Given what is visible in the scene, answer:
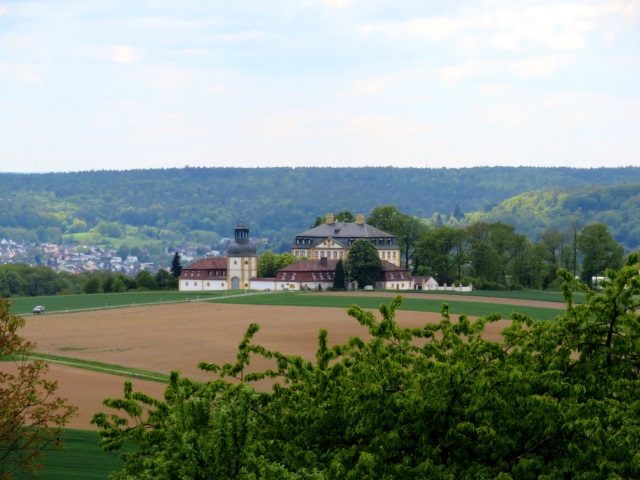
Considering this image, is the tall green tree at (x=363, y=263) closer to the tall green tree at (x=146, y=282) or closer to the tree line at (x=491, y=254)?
the tree line at (x=491, y=254)

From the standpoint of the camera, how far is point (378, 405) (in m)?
22.3

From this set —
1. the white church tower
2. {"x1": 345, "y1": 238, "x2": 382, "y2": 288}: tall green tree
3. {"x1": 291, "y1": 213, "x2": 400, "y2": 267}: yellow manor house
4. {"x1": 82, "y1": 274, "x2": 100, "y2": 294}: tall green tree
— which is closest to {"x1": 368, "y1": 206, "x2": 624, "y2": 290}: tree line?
{"x1": 291, "y1": 213, "x2": 400, "y2": 267}: yellow manor house

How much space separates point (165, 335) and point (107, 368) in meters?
19.5

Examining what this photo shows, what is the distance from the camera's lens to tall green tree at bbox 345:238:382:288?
12794cm

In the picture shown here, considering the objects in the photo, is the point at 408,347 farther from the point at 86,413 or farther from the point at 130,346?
the point at 130,346

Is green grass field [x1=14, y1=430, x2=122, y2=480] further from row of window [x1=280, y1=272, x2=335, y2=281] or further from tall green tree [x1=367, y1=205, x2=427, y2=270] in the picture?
tall green tree [x1=367, y1=205, x2=427, y2=270]

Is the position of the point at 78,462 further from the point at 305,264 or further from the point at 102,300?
the point at 305,264

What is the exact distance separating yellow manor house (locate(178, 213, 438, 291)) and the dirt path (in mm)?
19954

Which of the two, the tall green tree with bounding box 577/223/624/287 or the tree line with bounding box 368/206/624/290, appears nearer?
the tall green tree with bounding box 577/223/624/287

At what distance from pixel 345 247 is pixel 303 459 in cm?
11768

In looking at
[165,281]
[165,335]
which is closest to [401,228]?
[165,281]

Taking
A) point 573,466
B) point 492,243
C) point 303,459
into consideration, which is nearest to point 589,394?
point 573,466

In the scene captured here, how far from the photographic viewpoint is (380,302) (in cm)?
10300

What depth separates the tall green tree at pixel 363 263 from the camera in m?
128
